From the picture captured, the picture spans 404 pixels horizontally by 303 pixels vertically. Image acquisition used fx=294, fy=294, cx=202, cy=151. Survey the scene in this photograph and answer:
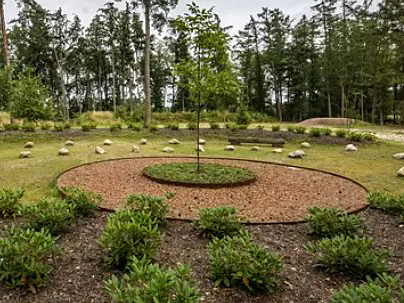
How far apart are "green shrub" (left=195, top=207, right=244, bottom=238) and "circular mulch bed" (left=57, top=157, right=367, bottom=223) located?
17.9 inches

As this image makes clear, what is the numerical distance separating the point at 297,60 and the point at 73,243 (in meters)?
25.0

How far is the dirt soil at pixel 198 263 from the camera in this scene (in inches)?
79.0

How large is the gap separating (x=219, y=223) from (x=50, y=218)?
163 cm

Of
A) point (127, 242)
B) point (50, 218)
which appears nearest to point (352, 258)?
point (127, 242)

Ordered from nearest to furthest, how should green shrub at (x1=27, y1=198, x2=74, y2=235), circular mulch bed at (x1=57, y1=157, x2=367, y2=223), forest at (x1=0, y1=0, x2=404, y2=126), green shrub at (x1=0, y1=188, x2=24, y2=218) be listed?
green shrub at (x1=27, y1=198, x2=74, y2=235) < green shrub at (x1=0, y1=188, x2=24, y2=218) < circular mulch bed at (x1=57, y1=157, x2=367, y2=223) < forest at (x1=0, y1=0, x2=404, y2=126)

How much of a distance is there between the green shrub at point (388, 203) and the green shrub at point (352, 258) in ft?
5.18

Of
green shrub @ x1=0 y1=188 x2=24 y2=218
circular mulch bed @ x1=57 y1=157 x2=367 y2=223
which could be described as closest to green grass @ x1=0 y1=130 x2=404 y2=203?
circular mulch bed @ x1=57 y1=157 x2=367 y2=223

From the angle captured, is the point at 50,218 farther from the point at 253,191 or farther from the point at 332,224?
the point at 253,191

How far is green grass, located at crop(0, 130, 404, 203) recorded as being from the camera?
5.37m

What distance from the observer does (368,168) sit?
6617 mm

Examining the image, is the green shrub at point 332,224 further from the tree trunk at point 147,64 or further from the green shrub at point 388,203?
the tree trunk at point 147,64

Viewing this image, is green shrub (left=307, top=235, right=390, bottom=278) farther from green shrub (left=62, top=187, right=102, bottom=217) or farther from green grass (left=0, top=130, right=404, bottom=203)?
green grass (left=0, top=130, right=404, bottom=203)

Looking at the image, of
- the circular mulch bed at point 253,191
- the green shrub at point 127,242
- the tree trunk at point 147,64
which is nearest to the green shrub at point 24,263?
the green shrub at point 127,242

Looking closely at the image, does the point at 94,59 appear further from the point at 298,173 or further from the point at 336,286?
the point at 336,286
